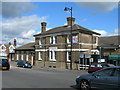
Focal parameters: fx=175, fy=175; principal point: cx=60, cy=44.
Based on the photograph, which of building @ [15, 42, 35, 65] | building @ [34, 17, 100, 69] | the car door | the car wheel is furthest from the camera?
building @ [15, 42, 35, 65]

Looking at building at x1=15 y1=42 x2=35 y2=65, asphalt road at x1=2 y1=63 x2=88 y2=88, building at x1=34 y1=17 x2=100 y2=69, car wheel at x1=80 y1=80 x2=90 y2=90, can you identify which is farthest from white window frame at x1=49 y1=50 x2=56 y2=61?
car wheel at x1=80 y1=80 x2=90 y2=90

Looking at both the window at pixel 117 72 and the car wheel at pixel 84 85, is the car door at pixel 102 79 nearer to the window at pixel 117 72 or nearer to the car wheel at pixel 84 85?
the window at pixel 117 72

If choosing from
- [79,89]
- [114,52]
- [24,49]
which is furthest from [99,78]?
[24,49]

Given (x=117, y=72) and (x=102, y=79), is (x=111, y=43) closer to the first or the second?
(x=102, y=79)

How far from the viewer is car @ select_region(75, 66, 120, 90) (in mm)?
8248

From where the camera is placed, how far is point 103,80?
8625 mm

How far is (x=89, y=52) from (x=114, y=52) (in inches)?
174

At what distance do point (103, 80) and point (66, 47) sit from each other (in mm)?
22933

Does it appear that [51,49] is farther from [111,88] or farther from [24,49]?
[111,88]

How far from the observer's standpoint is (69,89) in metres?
9.72

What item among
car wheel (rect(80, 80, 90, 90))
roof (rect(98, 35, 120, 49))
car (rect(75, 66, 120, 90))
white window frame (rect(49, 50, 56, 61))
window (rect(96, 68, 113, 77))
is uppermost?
roof (rect(98, 35, 120, 49))

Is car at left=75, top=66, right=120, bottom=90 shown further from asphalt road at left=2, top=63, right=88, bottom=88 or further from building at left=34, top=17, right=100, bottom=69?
building at left=34, top=17, right=100, bottom=69

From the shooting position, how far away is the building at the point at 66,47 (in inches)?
1163

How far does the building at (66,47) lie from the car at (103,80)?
1758 centimetres
